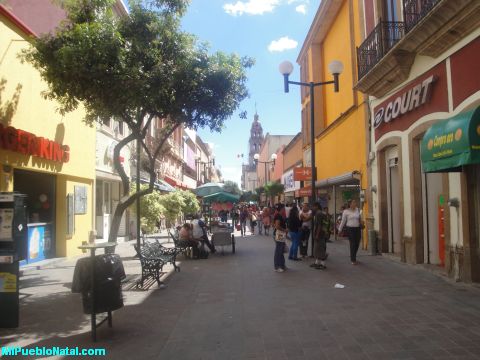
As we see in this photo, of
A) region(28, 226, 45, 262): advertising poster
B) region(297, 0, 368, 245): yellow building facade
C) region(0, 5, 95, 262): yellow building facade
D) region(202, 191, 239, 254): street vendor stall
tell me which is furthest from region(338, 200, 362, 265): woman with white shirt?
region(28, 226, 45, 262): advertising poster

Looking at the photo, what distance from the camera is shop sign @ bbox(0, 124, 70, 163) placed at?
9.91 meters

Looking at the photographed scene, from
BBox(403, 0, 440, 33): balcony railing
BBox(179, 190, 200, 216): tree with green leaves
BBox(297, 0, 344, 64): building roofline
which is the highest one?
BBox(297, 0, 344, 64): building roofline

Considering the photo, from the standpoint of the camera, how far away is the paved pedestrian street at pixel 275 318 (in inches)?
196

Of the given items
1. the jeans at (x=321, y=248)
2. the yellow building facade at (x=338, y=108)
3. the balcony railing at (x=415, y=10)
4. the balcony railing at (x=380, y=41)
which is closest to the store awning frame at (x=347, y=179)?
the yellow building facade at (x=338, y=108)

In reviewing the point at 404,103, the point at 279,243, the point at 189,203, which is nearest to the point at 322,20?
the point at 189,203

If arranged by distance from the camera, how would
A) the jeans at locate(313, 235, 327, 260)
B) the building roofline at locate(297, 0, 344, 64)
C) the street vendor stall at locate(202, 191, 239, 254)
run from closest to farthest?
the jeans at locate(313, 235, 327, 260), the street vendor stall at locate(202, 191, 239, 254), the building roofline at locate(297, 0, 344, 64)

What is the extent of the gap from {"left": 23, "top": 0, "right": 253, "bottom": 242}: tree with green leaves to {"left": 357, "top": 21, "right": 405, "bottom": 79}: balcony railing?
429cm

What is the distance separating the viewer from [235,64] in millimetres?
9961

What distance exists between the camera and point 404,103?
11.2 m

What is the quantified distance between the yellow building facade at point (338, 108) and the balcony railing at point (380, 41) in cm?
203

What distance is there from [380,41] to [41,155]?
9848 mm

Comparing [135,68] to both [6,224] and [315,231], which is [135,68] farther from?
[315,231]

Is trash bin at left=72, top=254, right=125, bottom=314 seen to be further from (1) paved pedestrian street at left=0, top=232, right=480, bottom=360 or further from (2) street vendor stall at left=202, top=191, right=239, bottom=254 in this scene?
(2) street vendor stall at left=202, top=191, right=239, bottom=254

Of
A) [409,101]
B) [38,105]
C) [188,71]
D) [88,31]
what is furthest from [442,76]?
[38,105]
